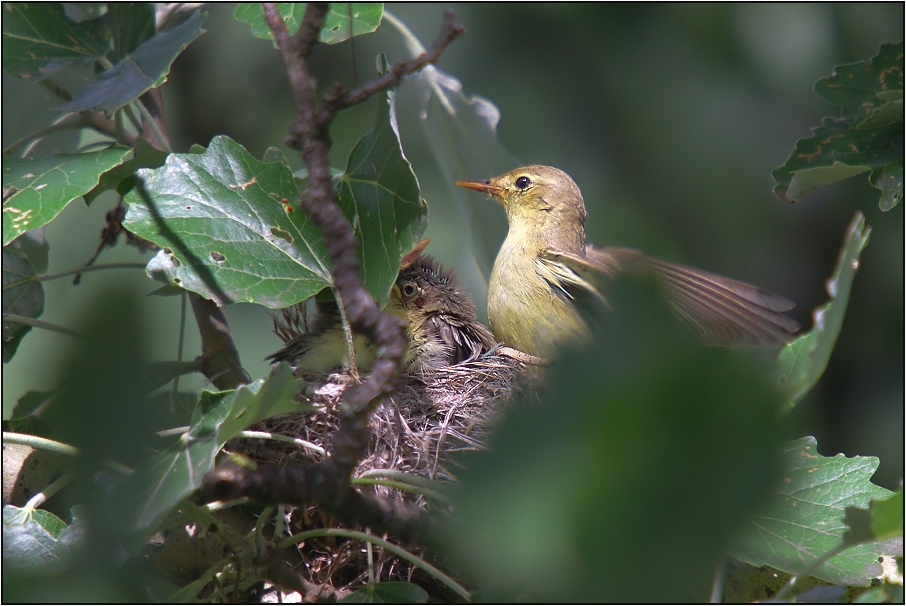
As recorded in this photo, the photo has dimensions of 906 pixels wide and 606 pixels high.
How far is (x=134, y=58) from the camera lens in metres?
2.24

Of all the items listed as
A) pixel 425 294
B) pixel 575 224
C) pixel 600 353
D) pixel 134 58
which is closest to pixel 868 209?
pixel 575 224

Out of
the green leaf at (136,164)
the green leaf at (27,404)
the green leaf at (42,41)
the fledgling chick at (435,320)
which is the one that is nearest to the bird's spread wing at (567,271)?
the fledgling chick at (435,320)

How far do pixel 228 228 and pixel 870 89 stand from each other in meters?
1.85

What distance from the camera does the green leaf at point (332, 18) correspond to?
2402 mm

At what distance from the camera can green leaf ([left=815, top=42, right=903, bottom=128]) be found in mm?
1859

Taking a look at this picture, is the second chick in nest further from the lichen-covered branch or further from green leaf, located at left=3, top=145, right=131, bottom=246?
the lichen-covered branch

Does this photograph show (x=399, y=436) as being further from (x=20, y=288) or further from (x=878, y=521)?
(x=878, y=521)

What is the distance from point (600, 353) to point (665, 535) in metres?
0.17

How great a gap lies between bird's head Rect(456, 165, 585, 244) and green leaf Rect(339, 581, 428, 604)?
7.05 ft

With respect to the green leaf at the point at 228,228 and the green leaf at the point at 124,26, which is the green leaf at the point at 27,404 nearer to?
the green leaf at the point at 228,228

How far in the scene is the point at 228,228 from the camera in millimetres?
2127

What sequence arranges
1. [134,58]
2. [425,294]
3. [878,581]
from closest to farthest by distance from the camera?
[878,581] → [134,58] → [425,294]

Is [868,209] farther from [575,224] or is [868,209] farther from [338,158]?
[338,158]

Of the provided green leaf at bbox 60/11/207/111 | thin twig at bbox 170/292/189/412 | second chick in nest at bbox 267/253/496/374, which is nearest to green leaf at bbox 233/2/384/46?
green leaf at bbox 60/11/207/111
